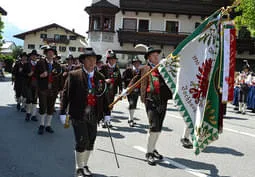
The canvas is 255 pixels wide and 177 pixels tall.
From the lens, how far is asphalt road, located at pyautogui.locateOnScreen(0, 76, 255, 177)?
5.57 meters

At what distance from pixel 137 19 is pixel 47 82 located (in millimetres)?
26826

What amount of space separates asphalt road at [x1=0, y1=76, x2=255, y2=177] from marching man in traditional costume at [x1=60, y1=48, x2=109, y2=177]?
0.54 metres

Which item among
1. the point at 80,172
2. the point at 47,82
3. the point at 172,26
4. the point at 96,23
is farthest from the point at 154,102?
the point at 172,26

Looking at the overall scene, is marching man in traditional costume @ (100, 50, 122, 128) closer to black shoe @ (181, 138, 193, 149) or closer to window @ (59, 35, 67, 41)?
black shoe @ (181, 138, 193, 149)

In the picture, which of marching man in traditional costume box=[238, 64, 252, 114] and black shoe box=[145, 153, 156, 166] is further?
marching man in traditional costume box=[238, 64, 252, 114]

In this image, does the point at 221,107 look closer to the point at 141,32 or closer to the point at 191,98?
the point at 191,98

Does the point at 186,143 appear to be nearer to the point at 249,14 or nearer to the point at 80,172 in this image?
the point at 80,172

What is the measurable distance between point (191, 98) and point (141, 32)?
2794 centimetres

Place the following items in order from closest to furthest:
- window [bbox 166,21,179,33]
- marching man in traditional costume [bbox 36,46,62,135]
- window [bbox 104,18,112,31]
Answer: marching man in traditional costume [bbox 36,46,62,135]
window [bbox 104,18,112,31]
window [bbox 166,21,179,33]

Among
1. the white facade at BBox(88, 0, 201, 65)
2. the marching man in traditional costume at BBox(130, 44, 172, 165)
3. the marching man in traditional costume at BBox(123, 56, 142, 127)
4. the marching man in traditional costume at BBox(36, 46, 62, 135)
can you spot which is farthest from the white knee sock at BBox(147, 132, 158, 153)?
the white facade at BBox(88, 0, 201, 65)

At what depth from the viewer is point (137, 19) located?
33.8 meters

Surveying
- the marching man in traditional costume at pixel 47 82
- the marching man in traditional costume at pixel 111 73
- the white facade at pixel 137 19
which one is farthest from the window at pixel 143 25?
the marching man in traditional costume at pixel 47 82

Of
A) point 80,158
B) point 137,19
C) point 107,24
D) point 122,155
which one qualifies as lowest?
point 122,155

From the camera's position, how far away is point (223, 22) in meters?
5.29
